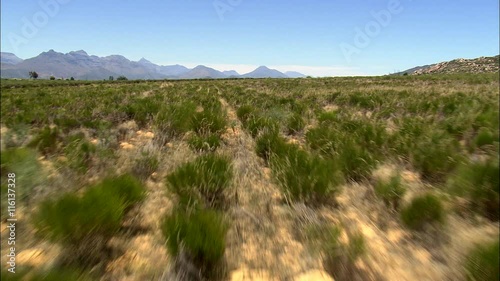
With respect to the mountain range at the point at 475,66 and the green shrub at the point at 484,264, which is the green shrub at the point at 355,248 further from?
the mountain range at the point at 475,66

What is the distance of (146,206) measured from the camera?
2.86 meters

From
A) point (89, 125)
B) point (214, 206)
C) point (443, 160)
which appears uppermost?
point (443, 160)

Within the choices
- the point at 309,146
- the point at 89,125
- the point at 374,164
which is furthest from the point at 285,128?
the point at 89,125

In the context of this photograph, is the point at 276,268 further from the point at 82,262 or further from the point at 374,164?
the point at 374,164

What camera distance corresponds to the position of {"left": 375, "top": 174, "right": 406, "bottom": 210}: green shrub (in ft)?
9.58

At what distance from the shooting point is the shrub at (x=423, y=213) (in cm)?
248

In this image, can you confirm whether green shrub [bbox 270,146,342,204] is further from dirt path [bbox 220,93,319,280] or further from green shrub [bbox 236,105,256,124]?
green shrub [bbox 236,105,256,124]

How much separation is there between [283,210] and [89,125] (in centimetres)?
557

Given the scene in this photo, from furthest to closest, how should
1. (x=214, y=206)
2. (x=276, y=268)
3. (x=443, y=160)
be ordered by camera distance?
(x=443, y=160), (x=214, y=206), (x=276, y=268)

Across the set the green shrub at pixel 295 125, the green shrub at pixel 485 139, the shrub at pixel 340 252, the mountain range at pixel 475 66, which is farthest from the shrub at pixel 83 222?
the mountain range at pixel 475 66

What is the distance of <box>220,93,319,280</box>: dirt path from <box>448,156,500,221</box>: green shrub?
184 centimetres

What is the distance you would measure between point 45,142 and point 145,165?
7.74ft

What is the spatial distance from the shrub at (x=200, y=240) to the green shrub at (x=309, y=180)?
1.17 m

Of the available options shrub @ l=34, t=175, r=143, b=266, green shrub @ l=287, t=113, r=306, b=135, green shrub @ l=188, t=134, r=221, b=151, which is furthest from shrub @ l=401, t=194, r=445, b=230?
green shrub @ l=287, t=113, r=306, b=135
